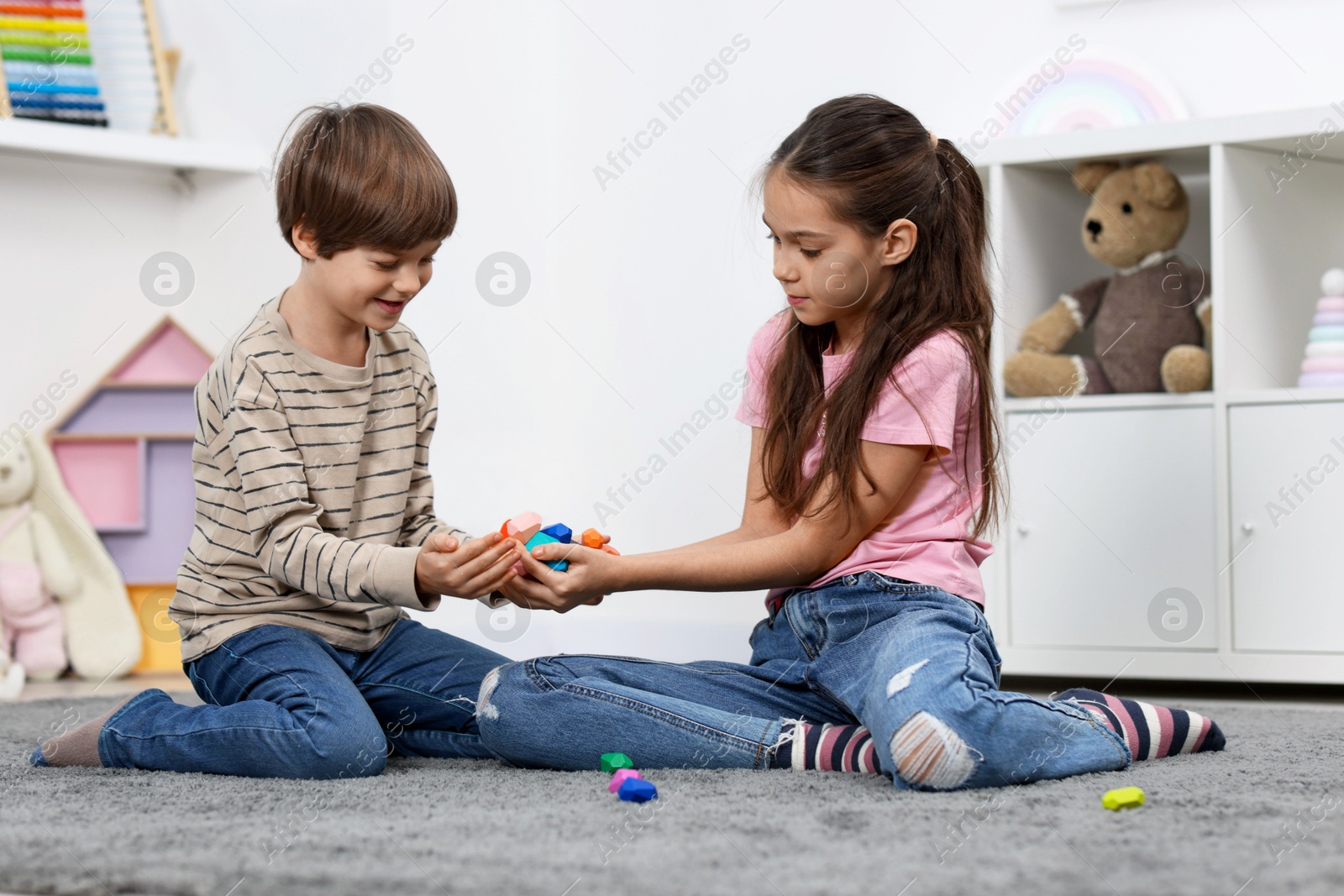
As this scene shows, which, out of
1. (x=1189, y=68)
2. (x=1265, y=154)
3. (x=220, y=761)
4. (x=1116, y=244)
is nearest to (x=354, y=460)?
(x=220, y=761)

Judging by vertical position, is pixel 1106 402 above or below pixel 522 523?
above

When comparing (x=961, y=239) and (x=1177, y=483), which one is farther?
(x=1177, y=483)

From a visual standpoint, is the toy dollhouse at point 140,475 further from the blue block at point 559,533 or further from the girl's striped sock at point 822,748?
the girl's striped sock at point 822,748

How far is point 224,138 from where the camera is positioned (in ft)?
6.55

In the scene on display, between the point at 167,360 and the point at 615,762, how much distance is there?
1238mm

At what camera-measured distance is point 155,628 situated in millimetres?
1829

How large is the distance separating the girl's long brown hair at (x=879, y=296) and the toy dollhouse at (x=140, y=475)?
1109 millimetres

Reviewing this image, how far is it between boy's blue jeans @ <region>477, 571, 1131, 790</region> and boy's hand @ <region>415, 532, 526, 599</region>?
85 millimetres

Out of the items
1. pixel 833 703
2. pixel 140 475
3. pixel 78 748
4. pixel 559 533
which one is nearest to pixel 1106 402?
pixel 833 703

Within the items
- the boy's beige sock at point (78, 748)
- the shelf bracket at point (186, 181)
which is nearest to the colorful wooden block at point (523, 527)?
the boy's beige sock at point (78, 748)

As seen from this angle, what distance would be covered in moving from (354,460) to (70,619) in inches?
36.5

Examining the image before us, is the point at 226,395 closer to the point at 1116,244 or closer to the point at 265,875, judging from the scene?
the point at 265,875

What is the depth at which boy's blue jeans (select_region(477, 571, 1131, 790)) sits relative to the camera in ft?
2.92

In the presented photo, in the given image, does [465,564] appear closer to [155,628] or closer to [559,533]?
[559,533]
